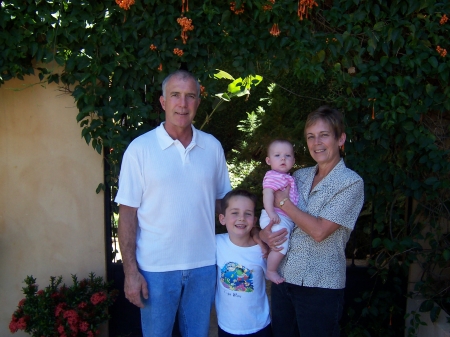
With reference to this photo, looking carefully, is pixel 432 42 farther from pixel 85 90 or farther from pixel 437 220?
pixel 85 90

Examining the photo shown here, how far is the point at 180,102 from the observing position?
2.52m

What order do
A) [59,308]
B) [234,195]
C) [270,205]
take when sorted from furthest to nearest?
[59,308]
[234,195]
[270,205]

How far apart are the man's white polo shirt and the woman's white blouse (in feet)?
1.66

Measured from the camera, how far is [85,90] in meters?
3.23

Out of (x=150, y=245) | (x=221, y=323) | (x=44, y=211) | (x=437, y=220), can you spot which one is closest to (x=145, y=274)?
(x=150, y=245)

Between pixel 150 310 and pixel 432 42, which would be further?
pixel 432 42

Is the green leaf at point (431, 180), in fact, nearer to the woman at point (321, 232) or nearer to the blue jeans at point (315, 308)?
the woman at point (321, 232)

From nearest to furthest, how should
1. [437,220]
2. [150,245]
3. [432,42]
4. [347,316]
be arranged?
[150,245]
[432,42]
[437,220]
[347,316]

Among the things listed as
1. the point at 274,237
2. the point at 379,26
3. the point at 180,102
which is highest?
the point at 379,26

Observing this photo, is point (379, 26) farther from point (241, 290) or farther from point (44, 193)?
point (44, 193)

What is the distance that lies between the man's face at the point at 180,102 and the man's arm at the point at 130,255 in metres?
0.52

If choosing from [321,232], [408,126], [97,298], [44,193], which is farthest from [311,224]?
[44,193]

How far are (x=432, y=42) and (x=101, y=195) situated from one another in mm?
2559

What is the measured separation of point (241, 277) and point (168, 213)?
1.76 feet
